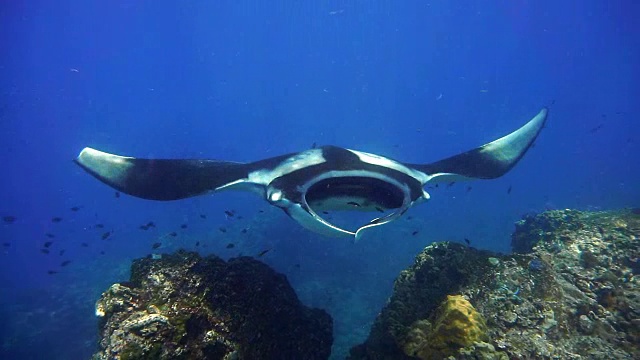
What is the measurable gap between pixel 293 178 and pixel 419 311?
2605 mm

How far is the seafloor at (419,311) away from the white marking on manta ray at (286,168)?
4.22 ft

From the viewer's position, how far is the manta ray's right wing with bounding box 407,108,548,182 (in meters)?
5.82

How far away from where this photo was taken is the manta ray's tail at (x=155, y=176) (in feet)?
14.6

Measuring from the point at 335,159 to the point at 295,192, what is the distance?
1126mm

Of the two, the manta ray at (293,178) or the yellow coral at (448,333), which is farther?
the manta ray at (293,178)

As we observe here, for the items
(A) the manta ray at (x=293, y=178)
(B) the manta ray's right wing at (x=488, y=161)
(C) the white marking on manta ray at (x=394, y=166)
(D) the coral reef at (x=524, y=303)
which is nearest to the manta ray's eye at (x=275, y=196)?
(A) the manta ray at (x=293, y=178)

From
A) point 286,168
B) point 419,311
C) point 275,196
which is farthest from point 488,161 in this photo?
point 275,196

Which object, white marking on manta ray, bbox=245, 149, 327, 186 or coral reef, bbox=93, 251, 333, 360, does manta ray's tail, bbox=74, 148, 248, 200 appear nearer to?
white marking on manta ray, bbox=245, 149, 327, 186

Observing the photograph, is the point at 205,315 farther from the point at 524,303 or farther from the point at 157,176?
the point at 524,303

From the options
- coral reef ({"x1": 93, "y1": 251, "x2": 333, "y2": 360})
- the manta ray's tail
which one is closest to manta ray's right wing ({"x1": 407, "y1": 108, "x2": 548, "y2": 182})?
coral reef ({"x1": 93, "y1": 251, "x2": 333, "y2": 360})

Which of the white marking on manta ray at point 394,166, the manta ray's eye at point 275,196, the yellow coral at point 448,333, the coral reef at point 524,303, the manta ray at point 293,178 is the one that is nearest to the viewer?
the yellow coral at point 448,333

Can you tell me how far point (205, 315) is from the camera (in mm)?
4027

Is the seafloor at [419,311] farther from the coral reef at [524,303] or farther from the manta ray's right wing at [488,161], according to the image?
the manta ray's right wing at [488,161]

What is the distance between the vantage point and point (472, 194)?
40.6 metres
